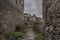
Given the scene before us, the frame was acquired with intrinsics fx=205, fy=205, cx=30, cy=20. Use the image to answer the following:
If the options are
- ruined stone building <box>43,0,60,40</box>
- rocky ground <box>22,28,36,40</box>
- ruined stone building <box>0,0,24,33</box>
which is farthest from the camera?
rocky ground <box>22,28,36,40</box>

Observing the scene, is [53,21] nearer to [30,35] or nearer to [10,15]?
[10,15]

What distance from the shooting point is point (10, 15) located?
22.4ft

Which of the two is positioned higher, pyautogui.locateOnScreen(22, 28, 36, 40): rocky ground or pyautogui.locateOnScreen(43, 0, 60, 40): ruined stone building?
pyautogui.locateOnScreen(43, 0, 60, 40): ruined stone building

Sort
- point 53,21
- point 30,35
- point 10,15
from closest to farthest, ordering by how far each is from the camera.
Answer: point 53,21 < point 10,15 < point 30,35

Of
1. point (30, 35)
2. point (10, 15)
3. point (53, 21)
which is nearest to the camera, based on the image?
point (53, 21)

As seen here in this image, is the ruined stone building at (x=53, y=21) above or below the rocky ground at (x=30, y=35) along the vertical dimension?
above

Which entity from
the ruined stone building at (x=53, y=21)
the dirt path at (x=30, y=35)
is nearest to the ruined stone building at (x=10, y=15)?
the dirt path at (x=30, y=35)

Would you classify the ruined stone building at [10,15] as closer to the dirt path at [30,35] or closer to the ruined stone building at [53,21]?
the dirt path at [30,35]

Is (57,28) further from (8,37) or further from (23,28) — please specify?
(23,28)

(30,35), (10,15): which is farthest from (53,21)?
(30,35)

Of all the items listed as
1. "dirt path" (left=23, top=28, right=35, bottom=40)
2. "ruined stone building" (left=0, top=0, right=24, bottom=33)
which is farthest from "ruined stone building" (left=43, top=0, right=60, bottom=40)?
"dirt path" (left=23, top=28, right=35, bottom=40)

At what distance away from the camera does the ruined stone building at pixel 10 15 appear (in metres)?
6.54

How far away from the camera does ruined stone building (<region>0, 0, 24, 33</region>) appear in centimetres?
654

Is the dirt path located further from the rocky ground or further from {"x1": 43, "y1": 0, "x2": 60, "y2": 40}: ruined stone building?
{"x1": 43, "y1": 0, "x2": 60, "y2": 40}: ruined stone building
